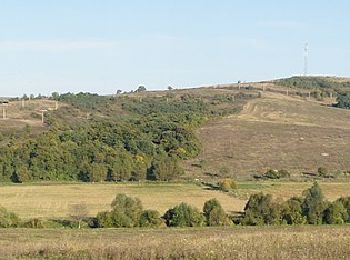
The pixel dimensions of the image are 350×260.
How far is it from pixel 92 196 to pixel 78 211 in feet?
29.0

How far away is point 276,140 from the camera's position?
90938 millimetres

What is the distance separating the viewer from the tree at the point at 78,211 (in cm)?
4413

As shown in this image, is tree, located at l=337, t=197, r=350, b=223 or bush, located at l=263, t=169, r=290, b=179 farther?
bush, located at l=263, t=169, r=290, b=179

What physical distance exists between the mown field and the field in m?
10.3

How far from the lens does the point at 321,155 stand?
82.4 m

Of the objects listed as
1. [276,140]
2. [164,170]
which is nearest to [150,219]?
[164,170]

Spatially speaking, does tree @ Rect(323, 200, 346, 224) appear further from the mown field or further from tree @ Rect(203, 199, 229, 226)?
the mown field

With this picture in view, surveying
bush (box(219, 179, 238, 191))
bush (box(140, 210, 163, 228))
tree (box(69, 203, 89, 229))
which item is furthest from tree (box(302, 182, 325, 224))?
bush (box(219, 179, 238, 191))

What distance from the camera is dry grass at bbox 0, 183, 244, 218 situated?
161 ft

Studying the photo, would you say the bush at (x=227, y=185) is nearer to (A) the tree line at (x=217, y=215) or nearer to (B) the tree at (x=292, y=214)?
(A) the tree line at (x=217, y=215)

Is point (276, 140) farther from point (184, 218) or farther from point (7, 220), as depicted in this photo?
point (7, 220)

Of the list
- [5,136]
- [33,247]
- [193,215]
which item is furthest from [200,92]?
[33,247]

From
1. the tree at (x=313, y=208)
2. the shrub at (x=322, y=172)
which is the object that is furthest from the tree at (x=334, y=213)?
the shrub at (x=322, y=172)

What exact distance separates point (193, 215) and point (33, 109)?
266 ft
